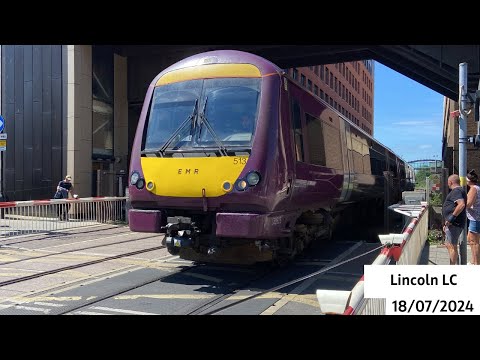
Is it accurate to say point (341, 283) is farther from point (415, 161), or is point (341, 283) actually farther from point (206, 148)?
point (415, 161)

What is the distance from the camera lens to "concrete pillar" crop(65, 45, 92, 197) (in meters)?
17.2

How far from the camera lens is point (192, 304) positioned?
5539mm

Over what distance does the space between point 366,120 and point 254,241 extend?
71.8 metres

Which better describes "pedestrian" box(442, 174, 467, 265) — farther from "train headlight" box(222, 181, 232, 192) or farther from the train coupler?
the train coupler

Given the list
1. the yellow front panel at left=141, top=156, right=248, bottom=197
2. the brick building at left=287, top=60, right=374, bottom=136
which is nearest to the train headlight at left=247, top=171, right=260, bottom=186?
the yellow front panel at left=141, top=156, right=248, bottom=197

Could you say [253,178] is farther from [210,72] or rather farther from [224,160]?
[210,72]

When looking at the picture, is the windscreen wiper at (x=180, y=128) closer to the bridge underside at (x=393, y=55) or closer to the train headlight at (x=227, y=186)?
the train headlight at (x=227, y=186)

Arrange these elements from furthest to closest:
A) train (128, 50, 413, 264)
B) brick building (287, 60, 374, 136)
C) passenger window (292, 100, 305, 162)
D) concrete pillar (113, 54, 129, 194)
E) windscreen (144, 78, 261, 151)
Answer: brick building (287, 60, 374, 136) < concrete pillar (113, 54, 129, 194) < passenger window (292, 100, 305, 162) < windscreen (144, 78, 261, 151) < train (128, 50, 413, 264)

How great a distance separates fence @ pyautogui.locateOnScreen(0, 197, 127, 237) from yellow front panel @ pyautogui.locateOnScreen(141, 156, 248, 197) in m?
6.86

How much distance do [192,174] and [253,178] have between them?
0.90 metres

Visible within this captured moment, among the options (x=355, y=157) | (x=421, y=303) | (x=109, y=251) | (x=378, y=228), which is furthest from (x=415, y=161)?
(x=421, y=303)

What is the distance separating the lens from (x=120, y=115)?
797 inches

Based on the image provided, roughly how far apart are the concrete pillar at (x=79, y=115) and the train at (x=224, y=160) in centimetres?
1117

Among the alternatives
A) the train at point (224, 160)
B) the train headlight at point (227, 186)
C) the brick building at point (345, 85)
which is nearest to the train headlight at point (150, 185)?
the train at point (224, 160)
